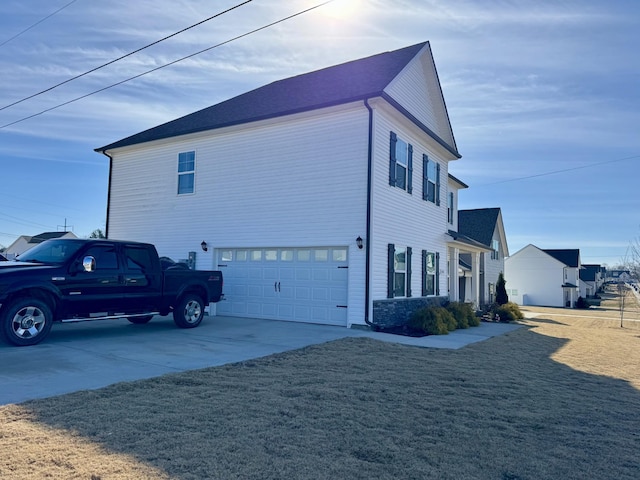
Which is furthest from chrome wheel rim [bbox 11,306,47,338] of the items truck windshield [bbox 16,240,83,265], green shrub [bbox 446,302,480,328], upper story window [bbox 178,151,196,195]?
green shrub [bbox 446,302,480,328]

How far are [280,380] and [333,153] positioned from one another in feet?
26.5

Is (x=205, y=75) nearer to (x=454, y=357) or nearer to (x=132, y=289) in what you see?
(x=132, y=289)

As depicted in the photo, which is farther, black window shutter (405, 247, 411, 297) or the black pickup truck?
black window shutter (405, 247, 411, 297)

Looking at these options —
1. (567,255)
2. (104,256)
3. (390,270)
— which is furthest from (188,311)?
(567,255)

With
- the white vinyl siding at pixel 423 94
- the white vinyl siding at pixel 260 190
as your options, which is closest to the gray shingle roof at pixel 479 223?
the white vinyl siding at pixel 423 94

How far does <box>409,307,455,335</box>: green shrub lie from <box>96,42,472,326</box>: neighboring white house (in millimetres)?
568

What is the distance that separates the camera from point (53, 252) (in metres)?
9.27

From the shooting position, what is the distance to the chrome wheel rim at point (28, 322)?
8141 mm

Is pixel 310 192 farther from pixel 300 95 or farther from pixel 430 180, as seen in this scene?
pixel 430 180

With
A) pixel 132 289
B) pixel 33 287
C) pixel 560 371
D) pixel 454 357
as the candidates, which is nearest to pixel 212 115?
pixel 132 289

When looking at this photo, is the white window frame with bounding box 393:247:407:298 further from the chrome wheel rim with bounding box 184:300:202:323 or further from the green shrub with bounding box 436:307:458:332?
the chrome wheel rim with bounding box 184:300:202:323

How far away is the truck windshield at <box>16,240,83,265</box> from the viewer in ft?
29.8

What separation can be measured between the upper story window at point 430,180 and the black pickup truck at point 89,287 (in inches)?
337

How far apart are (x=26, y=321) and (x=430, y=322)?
31.9 feet
